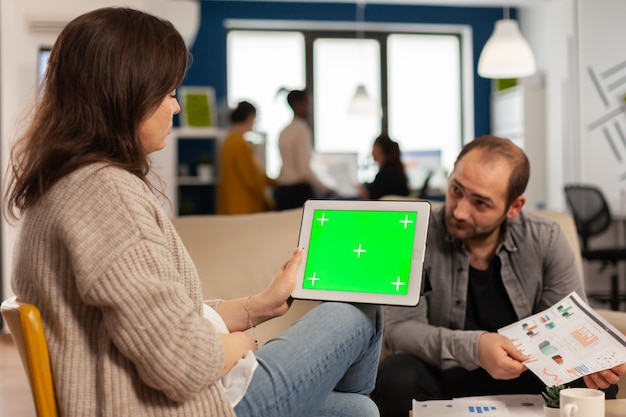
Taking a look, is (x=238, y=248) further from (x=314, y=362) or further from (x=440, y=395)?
(x=314, y=362)

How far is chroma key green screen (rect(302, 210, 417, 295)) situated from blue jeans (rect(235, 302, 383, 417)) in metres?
0.07

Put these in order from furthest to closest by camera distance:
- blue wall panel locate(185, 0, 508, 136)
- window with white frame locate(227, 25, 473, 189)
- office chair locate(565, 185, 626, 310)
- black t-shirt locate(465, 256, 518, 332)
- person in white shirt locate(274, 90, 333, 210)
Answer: window with white frame locate(227, 25, 473, 189) < blue wall panel locate(185, 0, 508, 136) < person in white shirt locate(274, 90, 333, 210) < office chair locate(565, 185, 626, 310) < black t-shirt locate(465, 256, 518, 332)

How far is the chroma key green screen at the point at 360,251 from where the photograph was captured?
1.65 m

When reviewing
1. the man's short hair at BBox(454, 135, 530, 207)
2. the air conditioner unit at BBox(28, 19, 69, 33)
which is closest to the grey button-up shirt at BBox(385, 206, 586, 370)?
the man's short hair at BBox(454, 135, 530, 207)

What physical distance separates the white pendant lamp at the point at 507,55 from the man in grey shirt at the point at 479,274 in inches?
139

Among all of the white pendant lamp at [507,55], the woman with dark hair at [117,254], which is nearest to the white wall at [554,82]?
the white pendant lamp at [507,55]

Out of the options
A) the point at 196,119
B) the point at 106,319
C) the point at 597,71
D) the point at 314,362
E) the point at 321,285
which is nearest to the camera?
the point at 106,319

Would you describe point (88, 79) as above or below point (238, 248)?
above

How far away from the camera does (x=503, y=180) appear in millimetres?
2129

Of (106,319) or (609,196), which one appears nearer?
→ (106,319)

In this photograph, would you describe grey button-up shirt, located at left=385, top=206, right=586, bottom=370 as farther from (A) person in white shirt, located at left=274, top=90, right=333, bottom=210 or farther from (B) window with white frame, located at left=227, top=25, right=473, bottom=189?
(B) window with white frame, located at left=227, top=25, right=473, bottom=189

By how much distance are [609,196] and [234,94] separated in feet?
13.4

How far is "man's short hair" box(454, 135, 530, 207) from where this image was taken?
7.04 ft

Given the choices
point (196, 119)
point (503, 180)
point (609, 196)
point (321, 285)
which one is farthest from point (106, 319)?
point (196, 119)
